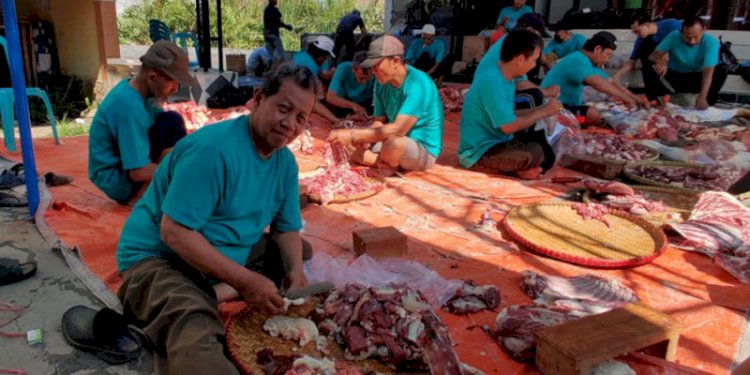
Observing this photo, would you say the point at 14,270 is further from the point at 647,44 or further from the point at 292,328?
the point at 647,44

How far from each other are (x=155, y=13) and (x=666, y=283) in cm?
2467

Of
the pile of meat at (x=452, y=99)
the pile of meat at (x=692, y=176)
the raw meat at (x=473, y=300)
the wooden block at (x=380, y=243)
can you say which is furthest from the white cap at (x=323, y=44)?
the raw meat at (x=473, y=300)

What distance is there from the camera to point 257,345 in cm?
219

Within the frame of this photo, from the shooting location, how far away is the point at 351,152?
540cm

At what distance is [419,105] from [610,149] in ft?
7.37

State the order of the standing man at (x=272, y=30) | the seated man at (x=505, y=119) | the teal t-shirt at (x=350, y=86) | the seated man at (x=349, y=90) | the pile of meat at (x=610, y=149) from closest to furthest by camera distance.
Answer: the seated man at (x=505, y=119) → the pile of meat at (x=610, y=149) → the seated man at (x=349, y=90) → the teal t-shirt at (x=350, y=86) → the standing man at (x=272, y=30)

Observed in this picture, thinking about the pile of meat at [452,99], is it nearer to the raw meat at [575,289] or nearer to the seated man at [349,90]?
the seated man at [349,90]

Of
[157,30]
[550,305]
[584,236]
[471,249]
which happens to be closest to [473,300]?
[550,305]

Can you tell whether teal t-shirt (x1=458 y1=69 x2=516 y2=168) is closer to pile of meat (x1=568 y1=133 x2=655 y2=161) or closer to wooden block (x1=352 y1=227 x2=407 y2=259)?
pile of meat (x1=568 y1=133 x2=655 y2=161)

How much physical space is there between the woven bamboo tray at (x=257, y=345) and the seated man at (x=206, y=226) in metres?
0.08

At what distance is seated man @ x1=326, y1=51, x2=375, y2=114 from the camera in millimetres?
7355

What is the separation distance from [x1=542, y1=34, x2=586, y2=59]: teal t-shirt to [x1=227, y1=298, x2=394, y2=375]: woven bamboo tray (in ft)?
31.0

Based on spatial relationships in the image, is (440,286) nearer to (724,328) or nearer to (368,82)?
(724,328)

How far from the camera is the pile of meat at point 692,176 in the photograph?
479cm
